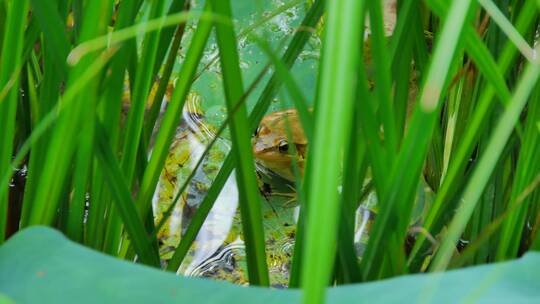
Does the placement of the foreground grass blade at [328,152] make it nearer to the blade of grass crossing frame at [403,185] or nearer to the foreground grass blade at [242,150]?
the blade of grass crossing frame at [403,185]

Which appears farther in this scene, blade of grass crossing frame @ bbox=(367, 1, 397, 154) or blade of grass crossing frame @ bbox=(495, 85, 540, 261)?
blade of grass crossing frame @ bbox=(495, 85, 540, 261)

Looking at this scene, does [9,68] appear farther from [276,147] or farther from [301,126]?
[276,147]

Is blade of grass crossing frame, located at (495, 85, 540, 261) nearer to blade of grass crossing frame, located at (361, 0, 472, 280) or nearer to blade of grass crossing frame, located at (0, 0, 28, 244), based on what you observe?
blade of grass crossing frame, located at (361, 0, 472, 280)

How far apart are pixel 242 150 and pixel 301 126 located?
0.09 meters

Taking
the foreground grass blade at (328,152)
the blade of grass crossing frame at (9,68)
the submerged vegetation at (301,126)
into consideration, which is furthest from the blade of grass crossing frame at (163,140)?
the foreground grass blade at (328,152)

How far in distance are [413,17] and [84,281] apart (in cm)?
34

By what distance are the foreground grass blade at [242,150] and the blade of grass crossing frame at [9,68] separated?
14 cm

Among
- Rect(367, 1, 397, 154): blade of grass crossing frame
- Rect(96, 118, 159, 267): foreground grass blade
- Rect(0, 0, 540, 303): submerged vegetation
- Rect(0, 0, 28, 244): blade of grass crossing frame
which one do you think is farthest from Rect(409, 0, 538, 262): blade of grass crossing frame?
Rect(0, 0, 28, 244): blade of grass crossing frame

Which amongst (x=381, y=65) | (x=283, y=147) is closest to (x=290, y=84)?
(x=381, y=65)

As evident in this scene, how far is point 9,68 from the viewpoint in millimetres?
472

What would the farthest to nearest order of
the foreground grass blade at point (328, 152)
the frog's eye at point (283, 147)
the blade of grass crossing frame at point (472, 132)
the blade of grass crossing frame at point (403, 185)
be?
the frog's eye at point (283, 147), the blade of grass crossing frame at point (472, 132), the blade of grass crossing frame at point (403, 185), the foreground grass blade at point (328, 152)

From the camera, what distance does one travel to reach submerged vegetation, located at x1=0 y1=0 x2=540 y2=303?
28 cm

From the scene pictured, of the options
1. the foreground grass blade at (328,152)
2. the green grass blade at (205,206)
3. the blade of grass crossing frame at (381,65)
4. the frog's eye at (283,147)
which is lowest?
the green grass blade at (205,206)

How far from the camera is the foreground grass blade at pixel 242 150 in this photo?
1.45 ft
